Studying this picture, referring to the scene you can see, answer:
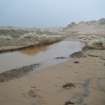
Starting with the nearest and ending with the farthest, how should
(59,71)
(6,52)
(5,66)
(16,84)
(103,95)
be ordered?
(103,95), (16,84), (59,71), (5,66), (6,52)

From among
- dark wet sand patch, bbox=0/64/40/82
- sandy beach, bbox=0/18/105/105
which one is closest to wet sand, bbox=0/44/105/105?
sandy beach, bbox=0/18/105/105

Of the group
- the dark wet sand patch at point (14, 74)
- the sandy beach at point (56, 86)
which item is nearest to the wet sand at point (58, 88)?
the sandy beach at point (56, 86)

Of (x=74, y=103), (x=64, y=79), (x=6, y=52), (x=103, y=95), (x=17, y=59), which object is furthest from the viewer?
(x=6, y=52)

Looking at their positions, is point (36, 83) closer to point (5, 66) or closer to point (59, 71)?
point (59, 71)

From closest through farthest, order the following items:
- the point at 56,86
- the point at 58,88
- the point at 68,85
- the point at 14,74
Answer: the point at 58,88
the point at 56,86
the point at 68,85
the point at 14,74

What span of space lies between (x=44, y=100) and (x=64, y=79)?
2.31m

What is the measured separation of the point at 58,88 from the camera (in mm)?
8062

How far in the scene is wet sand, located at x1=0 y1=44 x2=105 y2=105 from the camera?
6.90 m

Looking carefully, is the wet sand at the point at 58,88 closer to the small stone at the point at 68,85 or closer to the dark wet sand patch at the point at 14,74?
the small stone at the point at 68,85

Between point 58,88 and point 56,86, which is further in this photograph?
point 56,86

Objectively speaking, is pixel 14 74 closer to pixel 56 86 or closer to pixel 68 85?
pixel 56 86

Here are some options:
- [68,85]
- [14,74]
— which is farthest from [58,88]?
[14,74]

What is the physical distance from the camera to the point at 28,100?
688cm

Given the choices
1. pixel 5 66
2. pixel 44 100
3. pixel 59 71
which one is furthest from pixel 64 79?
pixel 5 66
